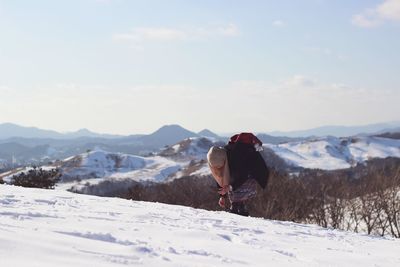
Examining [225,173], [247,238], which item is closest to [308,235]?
[247,238]

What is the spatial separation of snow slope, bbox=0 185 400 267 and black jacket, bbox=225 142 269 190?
→ 1.14 m

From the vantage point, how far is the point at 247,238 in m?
5.97

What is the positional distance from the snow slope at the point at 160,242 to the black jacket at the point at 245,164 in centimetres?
114

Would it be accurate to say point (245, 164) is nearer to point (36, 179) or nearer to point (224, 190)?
point (224, 190)

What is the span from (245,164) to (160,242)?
166 inches

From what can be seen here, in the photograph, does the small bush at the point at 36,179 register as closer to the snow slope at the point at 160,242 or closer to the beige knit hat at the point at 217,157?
the beige knit hat at the point at 217,157

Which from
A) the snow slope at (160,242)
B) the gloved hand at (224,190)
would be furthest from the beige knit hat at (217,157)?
the snow slope at (160,242)

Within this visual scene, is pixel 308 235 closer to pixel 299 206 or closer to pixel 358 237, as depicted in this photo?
pixel 358 237

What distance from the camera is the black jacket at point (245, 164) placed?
888cm

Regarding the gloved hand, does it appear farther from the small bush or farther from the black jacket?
the small bush

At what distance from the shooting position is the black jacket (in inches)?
349

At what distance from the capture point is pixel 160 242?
193 inches

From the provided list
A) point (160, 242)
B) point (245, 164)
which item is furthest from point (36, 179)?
point (160, 242)

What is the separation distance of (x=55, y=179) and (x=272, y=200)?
53.3 feet
